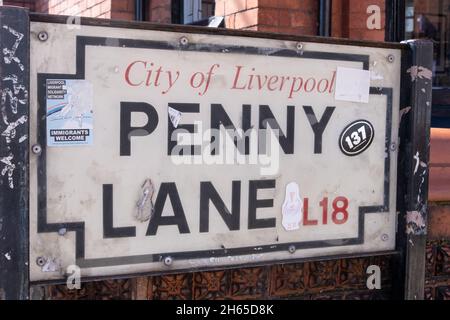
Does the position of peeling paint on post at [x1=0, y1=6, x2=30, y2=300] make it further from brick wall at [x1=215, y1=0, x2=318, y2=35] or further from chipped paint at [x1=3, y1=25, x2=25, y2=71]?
brick wall at [x1=215, y1=0, x2=318, y2=35]

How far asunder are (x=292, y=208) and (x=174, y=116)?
48cm

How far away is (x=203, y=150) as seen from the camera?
1.80 meters

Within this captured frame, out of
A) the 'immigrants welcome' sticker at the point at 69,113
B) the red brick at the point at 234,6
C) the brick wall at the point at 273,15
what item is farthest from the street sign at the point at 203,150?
the red brick at the point at 234,6

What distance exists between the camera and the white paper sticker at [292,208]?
1927mm

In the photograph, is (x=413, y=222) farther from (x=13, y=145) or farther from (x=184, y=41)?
(x=13, y=145)

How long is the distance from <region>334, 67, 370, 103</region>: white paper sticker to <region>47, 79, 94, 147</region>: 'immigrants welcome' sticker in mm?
801

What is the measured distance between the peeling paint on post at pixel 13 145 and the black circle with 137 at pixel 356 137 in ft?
3.25

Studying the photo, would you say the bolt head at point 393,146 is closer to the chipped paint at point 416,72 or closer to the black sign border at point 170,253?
the black sign border at point 170,253

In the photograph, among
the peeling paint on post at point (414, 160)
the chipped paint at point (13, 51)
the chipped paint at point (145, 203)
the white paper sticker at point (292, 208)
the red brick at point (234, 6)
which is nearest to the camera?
the chipped paint at point (13, 51)

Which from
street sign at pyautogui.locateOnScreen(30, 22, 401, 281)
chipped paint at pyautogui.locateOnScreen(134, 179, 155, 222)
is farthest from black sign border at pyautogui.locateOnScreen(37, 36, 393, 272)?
chipped paint at pyautogui.locateOnScreen(134, 179, 155, 222)

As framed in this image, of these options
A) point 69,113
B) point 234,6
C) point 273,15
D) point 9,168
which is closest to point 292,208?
point 69,113

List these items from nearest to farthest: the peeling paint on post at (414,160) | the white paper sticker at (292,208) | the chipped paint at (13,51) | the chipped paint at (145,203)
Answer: the chipped paint at (13,51) → the chipped paint at (145,203) → the white paper sticker at (292,208) → the peeling paint on post at (414,160)

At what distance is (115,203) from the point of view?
5.60 ft
